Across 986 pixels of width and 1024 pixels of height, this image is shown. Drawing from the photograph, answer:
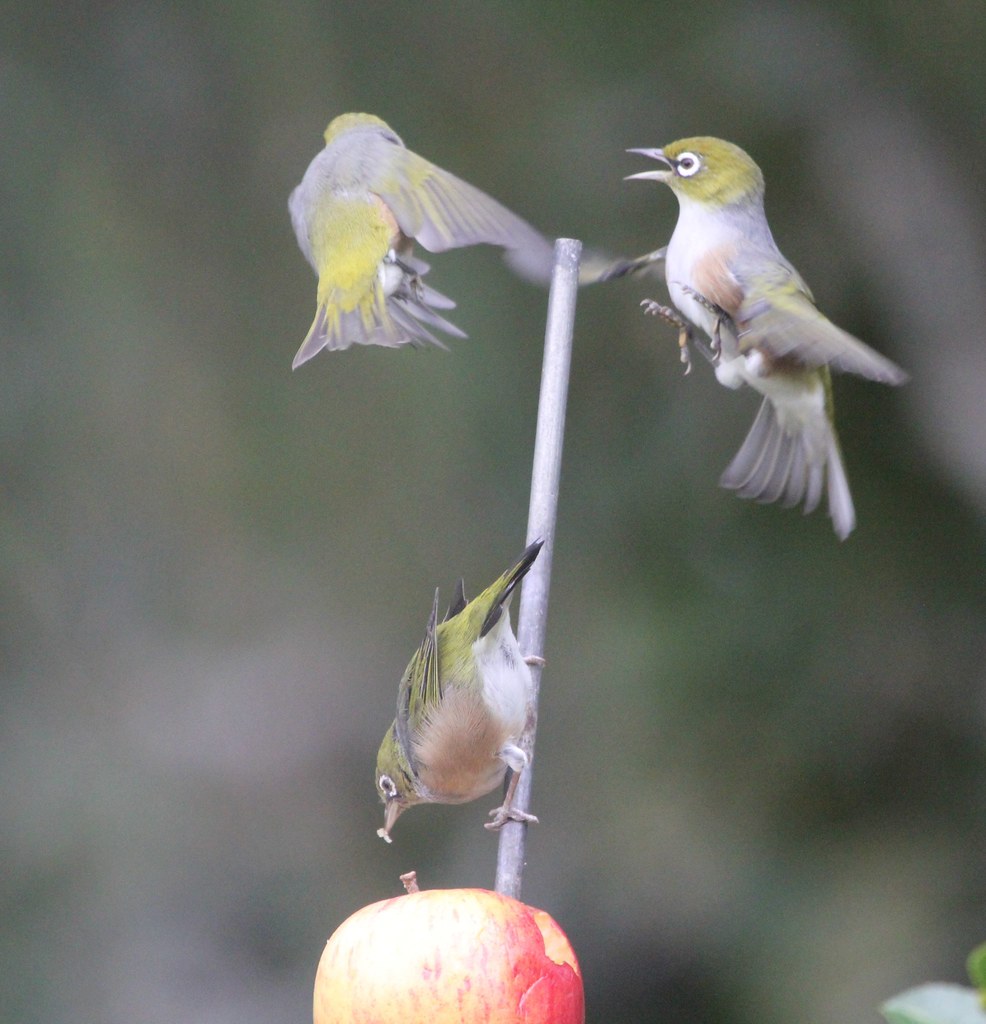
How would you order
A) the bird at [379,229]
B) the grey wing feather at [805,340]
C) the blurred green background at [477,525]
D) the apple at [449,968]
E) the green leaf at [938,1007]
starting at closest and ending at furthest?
the green leaf at [938,1007] → the apple at [449,968] → the grey wing feather at [805,340] → the bird at [379,229] → the blurred green background at [477,525]

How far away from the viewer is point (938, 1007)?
1144 millimetres

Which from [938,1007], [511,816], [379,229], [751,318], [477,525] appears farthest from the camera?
[477,525]

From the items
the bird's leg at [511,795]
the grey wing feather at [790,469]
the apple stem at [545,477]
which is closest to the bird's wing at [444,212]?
the apple stem at [545,477]

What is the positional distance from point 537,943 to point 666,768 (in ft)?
9.58

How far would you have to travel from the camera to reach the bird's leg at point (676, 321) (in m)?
2.49

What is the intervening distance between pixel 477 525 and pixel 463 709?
220cm

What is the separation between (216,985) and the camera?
16.3 ft

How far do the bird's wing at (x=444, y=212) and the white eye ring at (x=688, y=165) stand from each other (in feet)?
1.07

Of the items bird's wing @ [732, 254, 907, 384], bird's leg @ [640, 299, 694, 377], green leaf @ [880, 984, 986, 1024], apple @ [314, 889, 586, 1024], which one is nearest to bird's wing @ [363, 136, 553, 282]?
bird's leg @ [640, 299, 694, 377]

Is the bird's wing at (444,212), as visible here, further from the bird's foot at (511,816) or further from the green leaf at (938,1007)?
the green leaf at (938,1007)

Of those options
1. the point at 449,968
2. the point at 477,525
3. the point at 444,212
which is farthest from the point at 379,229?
the point at 477,525

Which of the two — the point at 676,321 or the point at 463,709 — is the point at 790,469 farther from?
the point at 463,709

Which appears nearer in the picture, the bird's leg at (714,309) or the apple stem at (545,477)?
the apple stem at (545,477)

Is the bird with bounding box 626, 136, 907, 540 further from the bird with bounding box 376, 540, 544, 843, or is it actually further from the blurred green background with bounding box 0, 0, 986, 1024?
the blurred green background with bounding box 0, 0, 986, 1024
